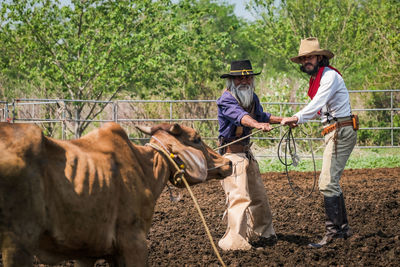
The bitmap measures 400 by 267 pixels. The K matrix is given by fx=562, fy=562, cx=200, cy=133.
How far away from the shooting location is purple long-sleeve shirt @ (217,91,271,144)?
6043 mm

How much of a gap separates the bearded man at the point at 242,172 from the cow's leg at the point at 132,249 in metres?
2.27

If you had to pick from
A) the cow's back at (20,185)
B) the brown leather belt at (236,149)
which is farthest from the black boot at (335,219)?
the cow's back at (20,185)

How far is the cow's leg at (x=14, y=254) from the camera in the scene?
10.3ft

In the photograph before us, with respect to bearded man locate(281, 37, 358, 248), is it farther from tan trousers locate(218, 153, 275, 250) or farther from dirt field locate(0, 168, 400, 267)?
tan trousers locate(218, 153, 275, 250)

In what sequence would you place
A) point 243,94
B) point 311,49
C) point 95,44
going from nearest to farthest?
point 243,94
point 311,49
point 95,44

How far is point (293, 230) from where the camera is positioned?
6.99 m

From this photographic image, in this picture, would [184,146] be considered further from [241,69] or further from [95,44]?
[95,44]

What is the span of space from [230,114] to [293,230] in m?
1.87

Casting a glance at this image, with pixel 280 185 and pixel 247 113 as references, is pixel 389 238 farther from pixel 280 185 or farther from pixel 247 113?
pixel 280 185

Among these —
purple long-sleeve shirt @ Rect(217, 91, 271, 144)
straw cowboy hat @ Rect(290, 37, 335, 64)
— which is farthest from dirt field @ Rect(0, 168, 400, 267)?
straw cowboy hat @ Rect(290, 37, 335, 64)

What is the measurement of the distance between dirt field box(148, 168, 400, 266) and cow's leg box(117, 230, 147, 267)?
5.69 feet

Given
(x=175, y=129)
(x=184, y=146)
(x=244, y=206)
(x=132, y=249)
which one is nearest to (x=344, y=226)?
(x=244, y=206)

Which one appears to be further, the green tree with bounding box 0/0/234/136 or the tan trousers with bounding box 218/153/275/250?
the green tree with bounding box 0/0/234/136

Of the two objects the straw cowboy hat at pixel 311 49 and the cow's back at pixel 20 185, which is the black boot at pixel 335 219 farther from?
the cow's back at pixel 20 185
